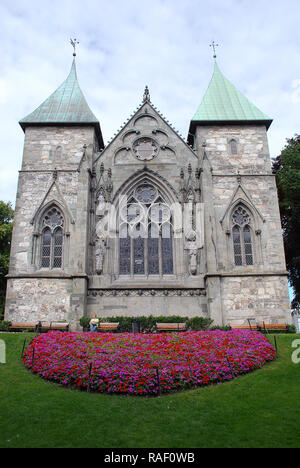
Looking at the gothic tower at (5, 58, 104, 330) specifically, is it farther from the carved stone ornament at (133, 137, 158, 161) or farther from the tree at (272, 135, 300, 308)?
the tree at (272, 135, 300, 308)

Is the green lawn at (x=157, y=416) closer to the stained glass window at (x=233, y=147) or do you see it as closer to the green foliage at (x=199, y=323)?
the green foliage at (x=199, y=323)

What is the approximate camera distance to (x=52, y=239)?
78.1 ft

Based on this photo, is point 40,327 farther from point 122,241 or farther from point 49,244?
point 122,241


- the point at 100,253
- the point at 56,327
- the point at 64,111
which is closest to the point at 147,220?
the point at 100,253

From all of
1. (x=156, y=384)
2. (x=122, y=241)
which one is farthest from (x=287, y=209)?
(x=156, y=384)

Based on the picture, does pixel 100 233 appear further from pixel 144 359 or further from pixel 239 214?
pixel 144 359

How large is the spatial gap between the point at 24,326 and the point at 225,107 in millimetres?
17489

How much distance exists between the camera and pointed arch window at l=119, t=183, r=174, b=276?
2373 cm

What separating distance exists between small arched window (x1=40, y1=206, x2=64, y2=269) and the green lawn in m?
Result: 9.90

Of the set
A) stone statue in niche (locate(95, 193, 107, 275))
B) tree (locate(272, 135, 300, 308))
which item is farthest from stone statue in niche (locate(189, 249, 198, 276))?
tree (locate(272, 135, 300, 308))

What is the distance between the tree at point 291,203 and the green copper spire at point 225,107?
2.59 metres

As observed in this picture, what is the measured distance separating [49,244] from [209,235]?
28.5 ft

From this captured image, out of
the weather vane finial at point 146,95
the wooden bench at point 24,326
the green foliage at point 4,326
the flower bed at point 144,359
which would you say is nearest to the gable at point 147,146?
the weather vane finial at point 146,95

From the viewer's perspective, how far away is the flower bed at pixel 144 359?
12.8 m
